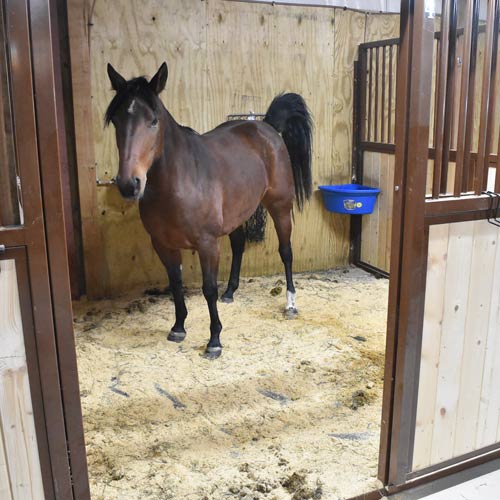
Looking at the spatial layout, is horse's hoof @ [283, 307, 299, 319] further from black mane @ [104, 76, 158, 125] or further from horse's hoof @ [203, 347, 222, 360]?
black mane @ [104, 76, 158, 125]

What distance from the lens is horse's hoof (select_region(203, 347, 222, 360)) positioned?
2883 mm

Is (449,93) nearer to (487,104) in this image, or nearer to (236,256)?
(487,104)

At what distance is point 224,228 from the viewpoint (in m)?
3.15

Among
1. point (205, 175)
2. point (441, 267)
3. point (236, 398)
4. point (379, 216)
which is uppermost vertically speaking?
point (205, 175)

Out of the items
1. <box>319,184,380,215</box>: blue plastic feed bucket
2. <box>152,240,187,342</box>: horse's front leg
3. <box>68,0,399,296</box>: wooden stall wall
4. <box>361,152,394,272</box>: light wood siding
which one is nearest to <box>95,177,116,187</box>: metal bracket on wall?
<box>68,0,399,296</box>: wooden stall wall

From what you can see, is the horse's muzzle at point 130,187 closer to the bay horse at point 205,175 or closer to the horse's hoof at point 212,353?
the bay horse at point 205,175

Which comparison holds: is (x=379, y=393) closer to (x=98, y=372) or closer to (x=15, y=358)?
(x=98, y=372)

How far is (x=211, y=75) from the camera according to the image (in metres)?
3.72

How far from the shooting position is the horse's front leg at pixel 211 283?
2.90 m

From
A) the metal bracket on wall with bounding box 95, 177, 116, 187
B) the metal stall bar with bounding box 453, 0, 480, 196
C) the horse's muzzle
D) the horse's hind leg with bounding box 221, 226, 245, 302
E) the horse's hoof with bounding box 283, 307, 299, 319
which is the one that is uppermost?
the metal stall bar with bounding box 453, 0, 480, 196

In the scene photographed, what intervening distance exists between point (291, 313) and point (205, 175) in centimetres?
113

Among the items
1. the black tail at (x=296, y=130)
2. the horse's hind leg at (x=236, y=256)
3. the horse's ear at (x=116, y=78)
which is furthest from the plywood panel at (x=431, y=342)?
the black tail at (x=296, y=130)

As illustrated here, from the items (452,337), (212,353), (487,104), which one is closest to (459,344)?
(452,337)

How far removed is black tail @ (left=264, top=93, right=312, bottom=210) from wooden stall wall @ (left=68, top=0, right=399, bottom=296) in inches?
9.2
